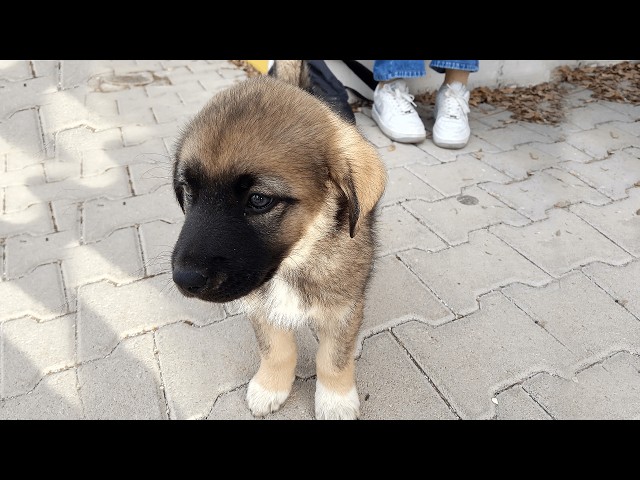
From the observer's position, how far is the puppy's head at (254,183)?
1.39 meters

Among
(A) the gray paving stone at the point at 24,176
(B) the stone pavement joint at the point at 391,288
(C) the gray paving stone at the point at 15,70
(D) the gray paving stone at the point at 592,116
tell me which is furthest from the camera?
(C) the gray paving stone at the point at 15,70

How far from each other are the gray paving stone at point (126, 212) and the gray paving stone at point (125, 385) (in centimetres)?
100

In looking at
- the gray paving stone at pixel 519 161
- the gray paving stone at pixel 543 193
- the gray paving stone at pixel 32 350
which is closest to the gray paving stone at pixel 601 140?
the gray paving stone at pixel 519 161

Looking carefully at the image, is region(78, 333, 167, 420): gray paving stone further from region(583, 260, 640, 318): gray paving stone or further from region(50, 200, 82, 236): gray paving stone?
region(583, 260, 640, 318): gray paving stone

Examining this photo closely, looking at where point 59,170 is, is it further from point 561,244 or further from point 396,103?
point 561,244

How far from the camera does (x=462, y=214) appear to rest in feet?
10.4

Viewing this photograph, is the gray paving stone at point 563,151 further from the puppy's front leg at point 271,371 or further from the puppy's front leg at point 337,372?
the puppy's front leg at point 271,371

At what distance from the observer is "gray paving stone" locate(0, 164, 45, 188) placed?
341 cm

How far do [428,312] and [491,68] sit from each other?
381 centimetres

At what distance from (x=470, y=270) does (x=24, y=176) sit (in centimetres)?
334

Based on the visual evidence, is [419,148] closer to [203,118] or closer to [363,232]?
[363,232]

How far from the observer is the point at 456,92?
4277 mm

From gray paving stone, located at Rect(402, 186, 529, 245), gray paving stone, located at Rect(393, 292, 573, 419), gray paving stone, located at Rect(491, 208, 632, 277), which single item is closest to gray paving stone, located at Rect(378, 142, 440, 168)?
gray paving stone, located at Rect(402, 186, 529, 245)

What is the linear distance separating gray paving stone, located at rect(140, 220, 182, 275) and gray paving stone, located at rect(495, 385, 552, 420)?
74.6 inches
